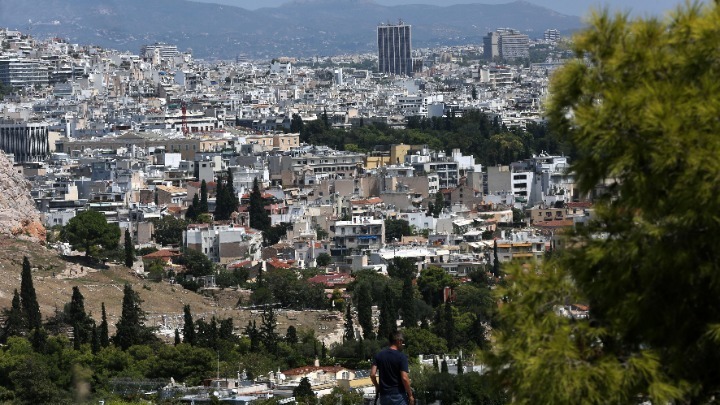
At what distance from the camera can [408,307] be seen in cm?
3603

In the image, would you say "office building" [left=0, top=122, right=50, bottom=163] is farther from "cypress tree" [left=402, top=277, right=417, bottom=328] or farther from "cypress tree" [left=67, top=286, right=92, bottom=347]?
"cypress tree" [left=67, top=286, right=92, bottom=347]

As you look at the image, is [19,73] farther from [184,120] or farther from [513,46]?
[513,46]

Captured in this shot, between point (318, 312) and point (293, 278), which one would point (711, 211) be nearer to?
point (318, 312)

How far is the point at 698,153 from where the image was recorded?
6.46 metres

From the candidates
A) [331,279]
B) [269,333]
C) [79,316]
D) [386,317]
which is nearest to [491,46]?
[331,279]

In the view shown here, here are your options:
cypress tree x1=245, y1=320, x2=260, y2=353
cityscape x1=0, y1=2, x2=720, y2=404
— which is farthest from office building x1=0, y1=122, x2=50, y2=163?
cypress tree x1=245, y1=320, x2=260, y2=353

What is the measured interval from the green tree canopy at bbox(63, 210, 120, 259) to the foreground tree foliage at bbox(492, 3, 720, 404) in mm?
33052

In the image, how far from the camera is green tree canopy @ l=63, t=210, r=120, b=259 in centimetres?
3956

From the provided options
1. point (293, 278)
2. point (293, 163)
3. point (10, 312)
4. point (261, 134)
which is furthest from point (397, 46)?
point (10, 312)

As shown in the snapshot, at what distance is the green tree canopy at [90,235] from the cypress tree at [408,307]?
23.1 ft

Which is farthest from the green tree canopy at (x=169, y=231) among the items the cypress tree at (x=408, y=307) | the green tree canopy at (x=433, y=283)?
the cypress tree at (x=408, y=307)

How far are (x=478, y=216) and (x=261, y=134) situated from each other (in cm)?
2320

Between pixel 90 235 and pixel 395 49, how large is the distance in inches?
4740

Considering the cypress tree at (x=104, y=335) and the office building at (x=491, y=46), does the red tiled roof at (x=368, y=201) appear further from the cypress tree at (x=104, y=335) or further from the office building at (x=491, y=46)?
the office building at (x=491, y=46)
